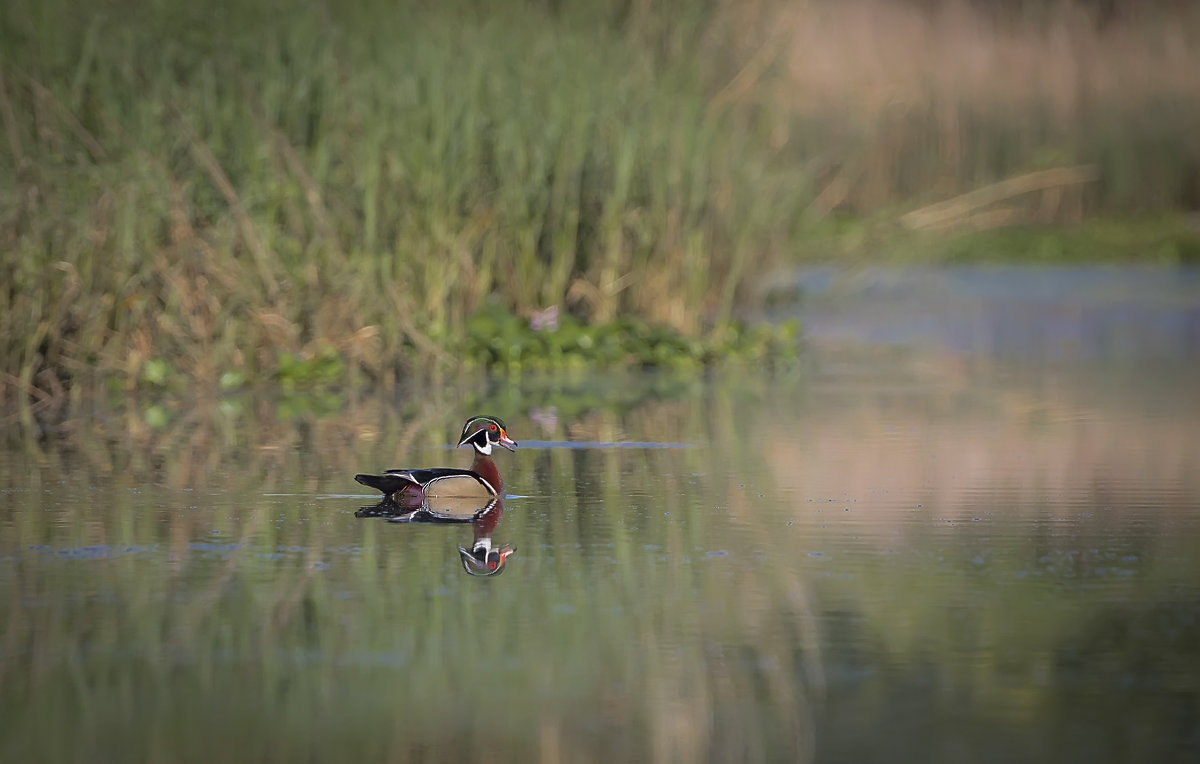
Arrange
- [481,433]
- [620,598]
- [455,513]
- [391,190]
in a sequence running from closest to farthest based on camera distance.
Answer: [620,598]
[455,513]
[481,433]
[391,190]

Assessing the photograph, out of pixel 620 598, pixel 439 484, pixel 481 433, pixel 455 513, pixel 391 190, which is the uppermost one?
pixel 391 190

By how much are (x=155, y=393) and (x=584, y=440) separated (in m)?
3.03


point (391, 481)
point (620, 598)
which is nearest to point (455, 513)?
point (391, 481)

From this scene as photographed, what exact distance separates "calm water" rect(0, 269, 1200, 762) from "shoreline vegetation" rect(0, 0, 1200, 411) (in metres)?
1.48

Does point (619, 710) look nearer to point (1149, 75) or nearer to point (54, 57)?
point (54, 57)

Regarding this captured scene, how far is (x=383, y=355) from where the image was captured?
12570 millimetres

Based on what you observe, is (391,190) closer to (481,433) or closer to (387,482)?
(481,433)

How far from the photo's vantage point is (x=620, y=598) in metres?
5.90

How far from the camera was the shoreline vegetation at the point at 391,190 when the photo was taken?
1160 centimetres

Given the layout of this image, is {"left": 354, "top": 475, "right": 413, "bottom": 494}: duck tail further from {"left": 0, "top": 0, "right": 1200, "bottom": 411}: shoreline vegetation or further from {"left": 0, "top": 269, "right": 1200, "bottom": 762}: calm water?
{"left": 0, "top": 0, "right": 1200, "bottom": 411}: shoreline vegetation

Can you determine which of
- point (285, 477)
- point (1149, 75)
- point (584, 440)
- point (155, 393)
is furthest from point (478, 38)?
point (1149, 75)

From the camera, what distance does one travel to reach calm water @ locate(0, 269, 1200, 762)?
454 cm

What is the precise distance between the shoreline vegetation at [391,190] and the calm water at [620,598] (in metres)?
1.48

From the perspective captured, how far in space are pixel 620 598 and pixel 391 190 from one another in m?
7.11
